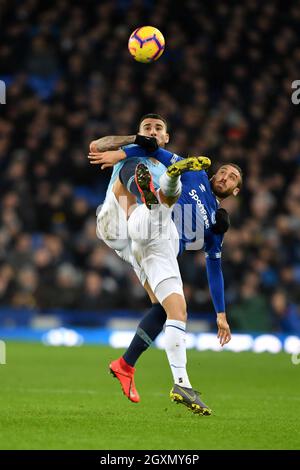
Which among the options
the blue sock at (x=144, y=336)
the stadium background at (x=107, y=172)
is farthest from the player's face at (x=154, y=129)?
the stadium background at (x=107, y=172)

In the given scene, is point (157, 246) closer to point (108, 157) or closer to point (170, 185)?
point (170, 185)

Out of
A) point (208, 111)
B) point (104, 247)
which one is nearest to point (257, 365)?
point (104, 247)

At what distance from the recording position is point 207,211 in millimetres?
8242

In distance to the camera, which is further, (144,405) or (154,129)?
(144,405)

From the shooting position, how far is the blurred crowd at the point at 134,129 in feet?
55.9

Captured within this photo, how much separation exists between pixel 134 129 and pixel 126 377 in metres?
11.4

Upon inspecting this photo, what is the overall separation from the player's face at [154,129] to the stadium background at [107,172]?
2768mm

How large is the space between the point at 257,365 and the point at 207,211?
5.62 meters

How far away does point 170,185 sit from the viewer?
7.32m

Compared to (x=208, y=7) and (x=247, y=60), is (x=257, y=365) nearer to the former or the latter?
(x=247, y=60)

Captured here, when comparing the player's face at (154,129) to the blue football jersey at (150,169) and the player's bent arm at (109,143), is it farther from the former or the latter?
the player's bent arm at (109,143)

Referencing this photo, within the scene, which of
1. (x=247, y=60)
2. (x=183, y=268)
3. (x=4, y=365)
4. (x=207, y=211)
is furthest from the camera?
(x=247, y=60)

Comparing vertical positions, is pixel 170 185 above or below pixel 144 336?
above

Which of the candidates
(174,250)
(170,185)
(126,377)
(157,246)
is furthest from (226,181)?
(126,377)
